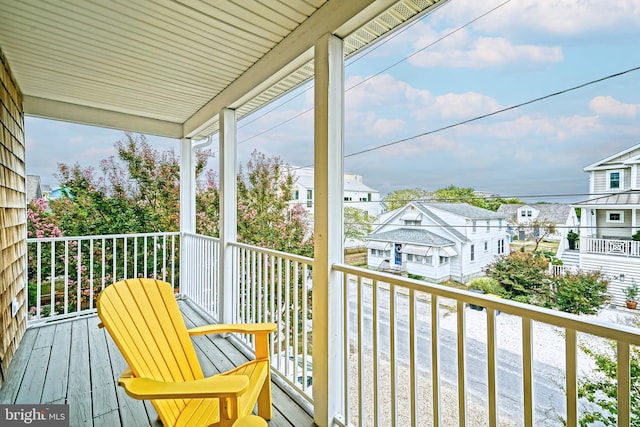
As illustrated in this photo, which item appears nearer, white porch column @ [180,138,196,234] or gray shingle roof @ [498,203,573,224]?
gray shingle roof @ [498,203,573,224]

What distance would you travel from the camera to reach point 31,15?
2000 mm

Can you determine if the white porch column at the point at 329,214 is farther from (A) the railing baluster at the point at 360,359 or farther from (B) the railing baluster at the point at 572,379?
(B) the railing baluster at the point at 572,379

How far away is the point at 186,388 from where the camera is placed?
3.89 ft

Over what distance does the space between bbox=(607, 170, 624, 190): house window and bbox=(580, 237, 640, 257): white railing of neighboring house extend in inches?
6.5

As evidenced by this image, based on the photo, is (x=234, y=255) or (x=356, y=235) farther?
(x=234, y=255)

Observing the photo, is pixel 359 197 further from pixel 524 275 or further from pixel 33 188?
pixel 33 188

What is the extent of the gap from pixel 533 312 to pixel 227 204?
2.79 meters

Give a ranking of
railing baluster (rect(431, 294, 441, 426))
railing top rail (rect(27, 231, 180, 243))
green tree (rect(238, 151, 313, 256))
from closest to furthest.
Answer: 1. railing baluster (rect(431, 294, 441, 426))
2. railing top rail (rect(27, 231, 180, 243))
3. green tree (rect(238, 151, 313, 256))

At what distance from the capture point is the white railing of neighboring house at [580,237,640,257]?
0.91 m

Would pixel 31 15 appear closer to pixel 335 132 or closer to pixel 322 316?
pixel 335 132

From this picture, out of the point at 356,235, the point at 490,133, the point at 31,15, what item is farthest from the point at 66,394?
the point at 490,133

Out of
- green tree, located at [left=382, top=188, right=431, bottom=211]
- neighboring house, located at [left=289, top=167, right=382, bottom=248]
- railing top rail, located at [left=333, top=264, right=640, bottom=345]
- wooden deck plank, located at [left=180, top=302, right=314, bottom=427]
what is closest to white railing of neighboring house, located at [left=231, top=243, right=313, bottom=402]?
wooden deck plank, located at [left=180, top=302, right=314, bottom=427]

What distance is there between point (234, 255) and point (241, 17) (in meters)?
2.11

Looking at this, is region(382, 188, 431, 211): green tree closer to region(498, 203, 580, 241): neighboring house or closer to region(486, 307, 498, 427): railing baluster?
region(498, 203, 580, 241): neighboring house
